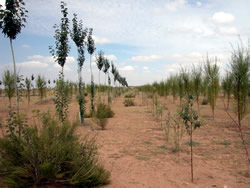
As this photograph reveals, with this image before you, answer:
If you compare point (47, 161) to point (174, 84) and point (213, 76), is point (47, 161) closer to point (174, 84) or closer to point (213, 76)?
point (213, 76)

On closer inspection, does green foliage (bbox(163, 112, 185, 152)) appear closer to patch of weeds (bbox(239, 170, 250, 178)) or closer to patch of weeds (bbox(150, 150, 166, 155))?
patch of weeds (bbox(150, 150, 166, 155))

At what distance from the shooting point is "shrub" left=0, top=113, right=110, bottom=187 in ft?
9.09

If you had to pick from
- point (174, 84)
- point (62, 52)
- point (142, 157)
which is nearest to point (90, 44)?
point (62, 52)

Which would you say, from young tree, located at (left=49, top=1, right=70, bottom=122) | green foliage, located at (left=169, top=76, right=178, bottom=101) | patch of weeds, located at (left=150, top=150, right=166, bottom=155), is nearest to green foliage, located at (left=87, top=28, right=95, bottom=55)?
young tree, located at (left=49, top=1, right=70, bottom=122)

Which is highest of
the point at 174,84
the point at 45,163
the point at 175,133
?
the point at 174,84

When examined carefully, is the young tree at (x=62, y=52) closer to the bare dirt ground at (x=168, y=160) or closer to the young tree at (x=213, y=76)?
the bare dirt ground at (x=168, y=160)

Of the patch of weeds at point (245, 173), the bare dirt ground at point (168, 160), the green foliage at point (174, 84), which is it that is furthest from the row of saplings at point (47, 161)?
the green foliage at point (174, 84)

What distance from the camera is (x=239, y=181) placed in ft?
12.1

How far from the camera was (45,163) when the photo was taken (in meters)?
2.63

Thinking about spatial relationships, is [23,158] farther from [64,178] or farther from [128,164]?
[128,164]

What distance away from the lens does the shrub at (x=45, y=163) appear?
277cm

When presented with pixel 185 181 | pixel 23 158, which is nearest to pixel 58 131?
pixel 23 158

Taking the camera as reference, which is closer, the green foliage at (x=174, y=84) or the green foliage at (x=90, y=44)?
the green foliage at (x=90, y=44)

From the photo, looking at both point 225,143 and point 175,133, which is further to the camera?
point 225,143
